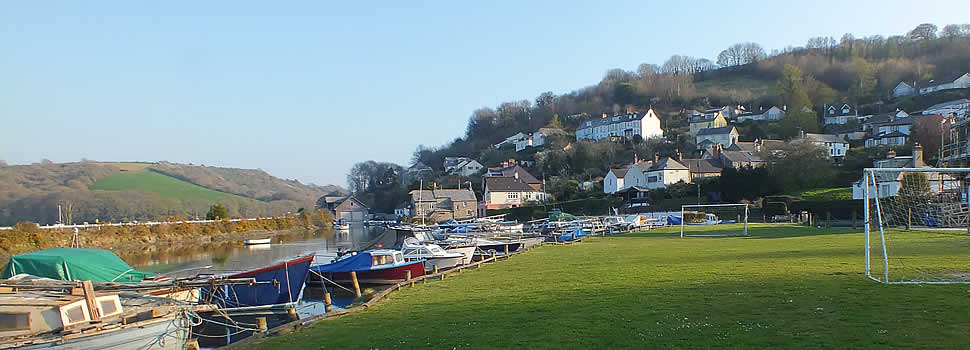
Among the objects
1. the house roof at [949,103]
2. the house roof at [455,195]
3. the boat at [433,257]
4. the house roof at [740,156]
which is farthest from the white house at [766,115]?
the boat at [433,257]

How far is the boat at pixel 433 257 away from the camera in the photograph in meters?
31.9

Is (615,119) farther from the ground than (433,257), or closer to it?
farther from the ground

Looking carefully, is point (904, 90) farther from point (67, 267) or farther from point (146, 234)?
point (67, 267)

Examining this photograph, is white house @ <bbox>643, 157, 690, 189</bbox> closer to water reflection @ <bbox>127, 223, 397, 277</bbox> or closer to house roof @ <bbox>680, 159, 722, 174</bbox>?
house roof @ <bbox>680, 159, 722, 174</bbox>

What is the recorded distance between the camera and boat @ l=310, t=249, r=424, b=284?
92.1 ft

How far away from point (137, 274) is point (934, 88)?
6293 inches

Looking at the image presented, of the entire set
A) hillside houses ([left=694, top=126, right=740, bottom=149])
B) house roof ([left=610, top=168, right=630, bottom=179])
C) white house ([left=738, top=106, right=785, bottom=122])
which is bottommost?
house roof ([left=610, top=168, right=630, bottom=179])

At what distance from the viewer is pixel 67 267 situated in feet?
73.9

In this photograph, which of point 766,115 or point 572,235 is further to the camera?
point 766,115

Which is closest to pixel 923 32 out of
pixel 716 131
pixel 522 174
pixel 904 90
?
pixel 904 90

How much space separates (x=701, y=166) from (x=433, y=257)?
228ft

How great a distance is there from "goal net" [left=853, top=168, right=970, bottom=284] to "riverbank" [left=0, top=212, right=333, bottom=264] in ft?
186

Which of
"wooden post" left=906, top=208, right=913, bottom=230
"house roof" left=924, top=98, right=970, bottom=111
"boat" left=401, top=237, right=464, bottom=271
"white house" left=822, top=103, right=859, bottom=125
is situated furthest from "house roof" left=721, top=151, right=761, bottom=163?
"boat" left=401, top=237, right=464, bottom=271

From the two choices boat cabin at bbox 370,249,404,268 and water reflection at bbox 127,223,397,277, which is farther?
water reflection at bbox 127,223,397,277
